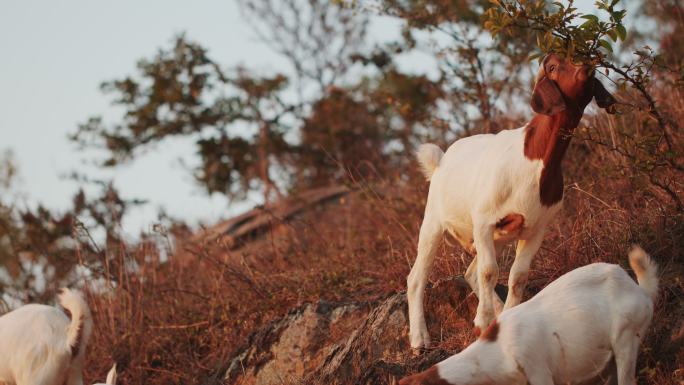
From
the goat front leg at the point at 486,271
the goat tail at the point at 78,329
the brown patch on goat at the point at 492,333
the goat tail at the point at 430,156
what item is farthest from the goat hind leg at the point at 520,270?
the goat tail at the point at 78,329

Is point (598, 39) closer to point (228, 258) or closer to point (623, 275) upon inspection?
point (623, 275)

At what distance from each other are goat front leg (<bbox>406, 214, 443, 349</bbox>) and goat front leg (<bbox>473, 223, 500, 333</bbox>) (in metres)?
0.74

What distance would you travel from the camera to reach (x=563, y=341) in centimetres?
614

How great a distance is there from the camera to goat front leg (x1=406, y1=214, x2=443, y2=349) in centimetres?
782

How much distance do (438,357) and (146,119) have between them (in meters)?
10.9

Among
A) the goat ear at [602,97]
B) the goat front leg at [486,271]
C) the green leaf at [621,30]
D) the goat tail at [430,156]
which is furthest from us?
the goat tail at [430,156]

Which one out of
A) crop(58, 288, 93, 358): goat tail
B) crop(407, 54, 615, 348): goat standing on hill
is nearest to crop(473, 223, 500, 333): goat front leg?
crop(407, 54, 615, 348): goat standing on hill

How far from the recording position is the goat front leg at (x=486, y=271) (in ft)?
23.4

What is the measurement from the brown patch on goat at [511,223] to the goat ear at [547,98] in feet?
2.35

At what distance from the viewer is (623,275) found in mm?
6324

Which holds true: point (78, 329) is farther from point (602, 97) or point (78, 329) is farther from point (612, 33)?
point (612, 33)

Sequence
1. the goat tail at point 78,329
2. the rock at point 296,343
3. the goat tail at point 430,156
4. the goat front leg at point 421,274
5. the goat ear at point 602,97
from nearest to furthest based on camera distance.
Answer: the goat ear at point 602,97
the goat front leg at point 421,274
the goat tail at point 430,156
the goat tail at point 78,329
the rock at point 296,343

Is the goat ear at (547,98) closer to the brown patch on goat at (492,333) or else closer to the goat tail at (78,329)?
the brown patch on goat at (492,333)

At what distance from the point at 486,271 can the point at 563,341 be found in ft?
3.58
